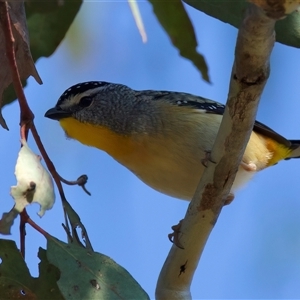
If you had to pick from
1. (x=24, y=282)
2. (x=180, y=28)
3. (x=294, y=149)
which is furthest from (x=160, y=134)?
(x=24, y=282)

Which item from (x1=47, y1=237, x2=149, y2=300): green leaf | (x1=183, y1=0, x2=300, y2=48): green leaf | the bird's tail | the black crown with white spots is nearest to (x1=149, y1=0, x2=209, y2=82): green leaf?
(x1=183, y1=0, x2=300, y2=48): green leaf

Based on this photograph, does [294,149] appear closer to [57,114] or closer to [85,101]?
[85,101]

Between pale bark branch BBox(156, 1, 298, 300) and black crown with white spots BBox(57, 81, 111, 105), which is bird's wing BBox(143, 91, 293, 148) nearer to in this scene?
black crown with white spots BBox(57, 81, 111, 105)

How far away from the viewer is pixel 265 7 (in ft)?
3.60

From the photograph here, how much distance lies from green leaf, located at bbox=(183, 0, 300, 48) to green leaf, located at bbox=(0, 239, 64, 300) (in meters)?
0.93

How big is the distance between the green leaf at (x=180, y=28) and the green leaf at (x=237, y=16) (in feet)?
0.66

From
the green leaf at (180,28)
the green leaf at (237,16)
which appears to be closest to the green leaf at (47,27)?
the green leaf at (180,28)

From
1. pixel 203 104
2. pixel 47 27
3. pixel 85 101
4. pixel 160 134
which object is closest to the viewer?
pixel 47 27

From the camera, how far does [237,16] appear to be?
1.86 m

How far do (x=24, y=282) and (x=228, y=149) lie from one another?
0.71m

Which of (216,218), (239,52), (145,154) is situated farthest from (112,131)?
(239,52)

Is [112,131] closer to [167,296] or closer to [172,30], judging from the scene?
[172,30]

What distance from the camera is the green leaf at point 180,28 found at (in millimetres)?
2043

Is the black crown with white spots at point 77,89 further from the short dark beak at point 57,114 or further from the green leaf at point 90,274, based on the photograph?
the green leaf at point 90,274
